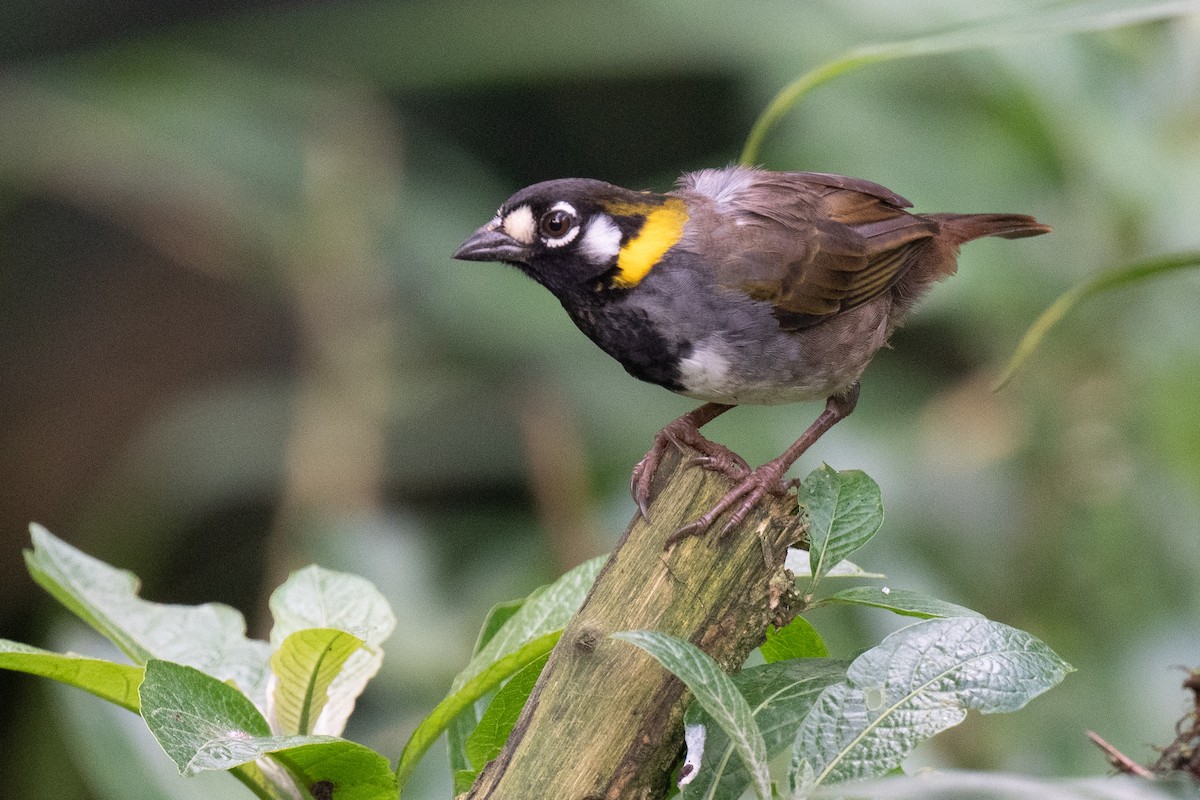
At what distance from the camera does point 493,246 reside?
7.78ft

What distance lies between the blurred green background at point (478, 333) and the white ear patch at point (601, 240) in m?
1.06

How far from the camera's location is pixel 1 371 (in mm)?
5605

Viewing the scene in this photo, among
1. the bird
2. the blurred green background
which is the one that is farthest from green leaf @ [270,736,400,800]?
the bird

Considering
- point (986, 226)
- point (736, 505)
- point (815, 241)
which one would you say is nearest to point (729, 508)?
point (736, 505)

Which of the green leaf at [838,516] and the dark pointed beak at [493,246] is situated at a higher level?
the dark pointed beak at [493,246]

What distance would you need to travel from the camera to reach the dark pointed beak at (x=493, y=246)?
2.35 meters

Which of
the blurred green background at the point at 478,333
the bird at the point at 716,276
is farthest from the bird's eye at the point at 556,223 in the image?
the blurred green background at the point at 478,333

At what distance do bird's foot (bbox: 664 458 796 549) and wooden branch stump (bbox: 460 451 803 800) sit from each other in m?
0.01

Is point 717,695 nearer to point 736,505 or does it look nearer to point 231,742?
point 736,505

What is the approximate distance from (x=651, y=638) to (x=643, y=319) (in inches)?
48.4

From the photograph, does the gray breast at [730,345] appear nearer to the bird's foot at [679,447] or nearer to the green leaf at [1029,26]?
the bird's foot at [679,447]

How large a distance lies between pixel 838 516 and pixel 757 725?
265 mm

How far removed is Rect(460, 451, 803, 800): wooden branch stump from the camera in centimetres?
129

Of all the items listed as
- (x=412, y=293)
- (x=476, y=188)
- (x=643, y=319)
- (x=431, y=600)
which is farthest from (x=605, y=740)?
(x=476, y=188)
